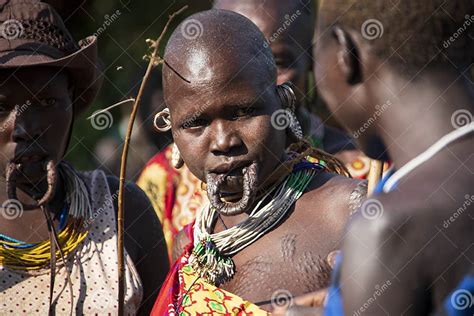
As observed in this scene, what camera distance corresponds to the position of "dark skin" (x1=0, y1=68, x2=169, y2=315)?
470 centimetres

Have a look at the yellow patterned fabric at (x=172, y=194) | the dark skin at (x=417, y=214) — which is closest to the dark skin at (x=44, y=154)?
the yellow patterned fabric at (x=172, y=194)

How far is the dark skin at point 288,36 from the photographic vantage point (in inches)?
242

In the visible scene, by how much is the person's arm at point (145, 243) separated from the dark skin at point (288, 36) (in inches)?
51.8

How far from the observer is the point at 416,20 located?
123 inches

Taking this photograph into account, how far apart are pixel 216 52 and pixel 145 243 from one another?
3.93 ft

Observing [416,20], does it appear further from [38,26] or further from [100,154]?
[100,154]

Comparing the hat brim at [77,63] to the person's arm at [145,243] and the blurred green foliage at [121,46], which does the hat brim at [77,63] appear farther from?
the blurred green foliage at [121,46]


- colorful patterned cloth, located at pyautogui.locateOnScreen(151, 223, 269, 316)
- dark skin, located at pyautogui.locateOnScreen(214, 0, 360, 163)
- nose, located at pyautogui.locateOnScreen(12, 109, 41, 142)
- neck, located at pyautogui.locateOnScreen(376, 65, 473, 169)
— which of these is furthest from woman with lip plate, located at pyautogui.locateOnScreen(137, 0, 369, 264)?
neck, located at pyautogui.locateOnScreen(376, 65, 473, 169)

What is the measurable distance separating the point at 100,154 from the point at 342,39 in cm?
820

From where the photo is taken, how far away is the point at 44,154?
475 cm

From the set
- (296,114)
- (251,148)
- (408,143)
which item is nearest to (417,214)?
(408,143)

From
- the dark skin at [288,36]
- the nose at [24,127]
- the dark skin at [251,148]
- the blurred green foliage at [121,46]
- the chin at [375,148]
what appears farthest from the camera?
the blurred green foliage at [121,46]

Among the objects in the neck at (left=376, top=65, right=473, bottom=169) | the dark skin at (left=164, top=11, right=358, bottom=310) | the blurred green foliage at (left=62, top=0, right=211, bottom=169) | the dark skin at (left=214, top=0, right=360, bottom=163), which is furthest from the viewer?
the blurred green foliage at (left=62, top=0, right=211, bottom=169)

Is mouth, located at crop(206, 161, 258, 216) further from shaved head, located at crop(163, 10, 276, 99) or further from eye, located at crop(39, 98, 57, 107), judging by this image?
eye, located at crop(39, 98, 57, 107)
